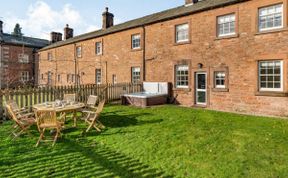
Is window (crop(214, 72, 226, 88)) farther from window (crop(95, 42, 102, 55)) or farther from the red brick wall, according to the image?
the red brick wall

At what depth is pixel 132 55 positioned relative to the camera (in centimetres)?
2094

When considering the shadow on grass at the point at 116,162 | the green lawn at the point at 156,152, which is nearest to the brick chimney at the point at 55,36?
the green lawn at the point at 156,152

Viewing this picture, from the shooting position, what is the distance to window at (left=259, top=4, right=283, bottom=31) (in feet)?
39.6

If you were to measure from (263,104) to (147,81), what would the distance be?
29.8 feet

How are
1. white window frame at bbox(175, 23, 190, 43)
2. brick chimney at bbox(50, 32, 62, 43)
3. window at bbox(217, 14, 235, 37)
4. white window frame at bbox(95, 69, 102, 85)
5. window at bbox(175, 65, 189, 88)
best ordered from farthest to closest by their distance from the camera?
brick chimney at bbox(50, 32, 62, 43), white window frame at bbox(95, 69, 102, 85), white window frame at bbox(175, 23, 190, 43), window at bbox(175, 65, 189, 88), window at bbox(217, 14, 235, 37)

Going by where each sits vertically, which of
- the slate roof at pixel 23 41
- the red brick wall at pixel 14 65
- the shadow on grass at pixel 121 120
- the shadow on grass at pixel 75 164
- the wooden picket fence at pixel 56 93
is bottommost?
the shadow on grass at pixel 75 164

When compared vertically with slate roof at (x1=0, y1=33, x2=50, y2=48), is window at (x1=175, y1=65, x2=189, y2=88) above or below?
below

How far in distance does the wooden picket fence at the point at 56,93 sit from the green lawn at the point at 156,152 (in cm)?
187

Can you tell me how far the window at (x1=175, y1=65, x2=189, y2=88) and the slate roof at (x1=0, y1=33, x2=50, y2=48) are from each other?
29809 mm

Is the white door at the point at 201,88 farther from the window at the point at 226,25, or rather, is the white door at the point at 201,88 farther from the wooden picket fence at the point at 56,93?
the wooden picket fence at the point at 56,93

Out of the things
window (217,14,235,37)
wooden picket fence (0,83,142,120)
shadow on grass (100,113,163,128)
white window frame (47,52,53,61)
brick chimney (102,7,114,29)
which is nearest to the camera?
shadow on grass (100,113,163,128)

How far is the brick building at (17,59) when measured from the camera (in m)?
36.0

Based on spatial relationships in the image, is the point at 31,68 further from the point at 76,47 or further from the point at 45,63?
the point at 76,47

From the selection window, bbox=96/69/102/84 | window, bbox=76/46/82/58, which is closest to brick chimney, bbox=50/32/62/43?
window, bbox=76/46/82/58
